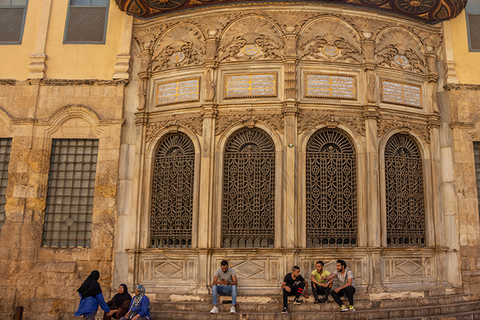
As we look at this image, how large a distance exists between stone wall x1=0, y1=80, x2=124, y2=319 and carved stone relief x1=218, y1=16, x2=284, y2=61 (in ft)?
9.48

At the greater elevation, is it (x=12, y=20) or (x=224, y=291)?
(x=12, y=20)

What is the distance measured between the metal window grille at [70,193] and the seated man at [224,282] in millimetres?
3651

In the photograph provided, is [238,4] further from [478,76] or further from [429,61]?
[478,76]

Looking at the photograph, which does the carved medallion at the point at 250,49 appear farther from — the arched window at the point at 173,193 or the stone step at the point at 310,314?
the stone step at the point at 310,314

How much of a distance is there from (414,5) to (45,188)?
1025cm

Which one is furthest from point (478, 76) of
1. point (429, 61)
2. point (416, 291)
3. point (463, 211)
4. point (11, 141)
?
point (11, 141)

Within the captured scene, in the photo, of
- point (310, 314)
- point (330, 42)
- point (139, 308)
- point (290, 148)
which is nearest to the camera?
point (139, 308)

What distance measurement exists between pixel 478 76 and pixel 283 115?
560 centimetres

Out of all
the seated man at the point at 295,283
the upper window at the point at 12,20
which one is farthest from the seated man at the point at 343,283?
the upper window at the point at 12,20

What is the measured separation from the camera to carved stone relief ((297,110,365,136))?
10445 mm

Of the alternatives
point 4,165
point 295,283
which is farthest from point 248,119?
point 4,165

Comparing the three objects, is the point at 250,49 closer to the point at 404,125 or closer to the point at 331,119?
the point at 331,119

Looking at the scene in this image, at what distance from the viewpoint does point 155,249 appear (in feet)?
34.0

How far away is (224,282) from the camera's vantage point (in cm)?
925
